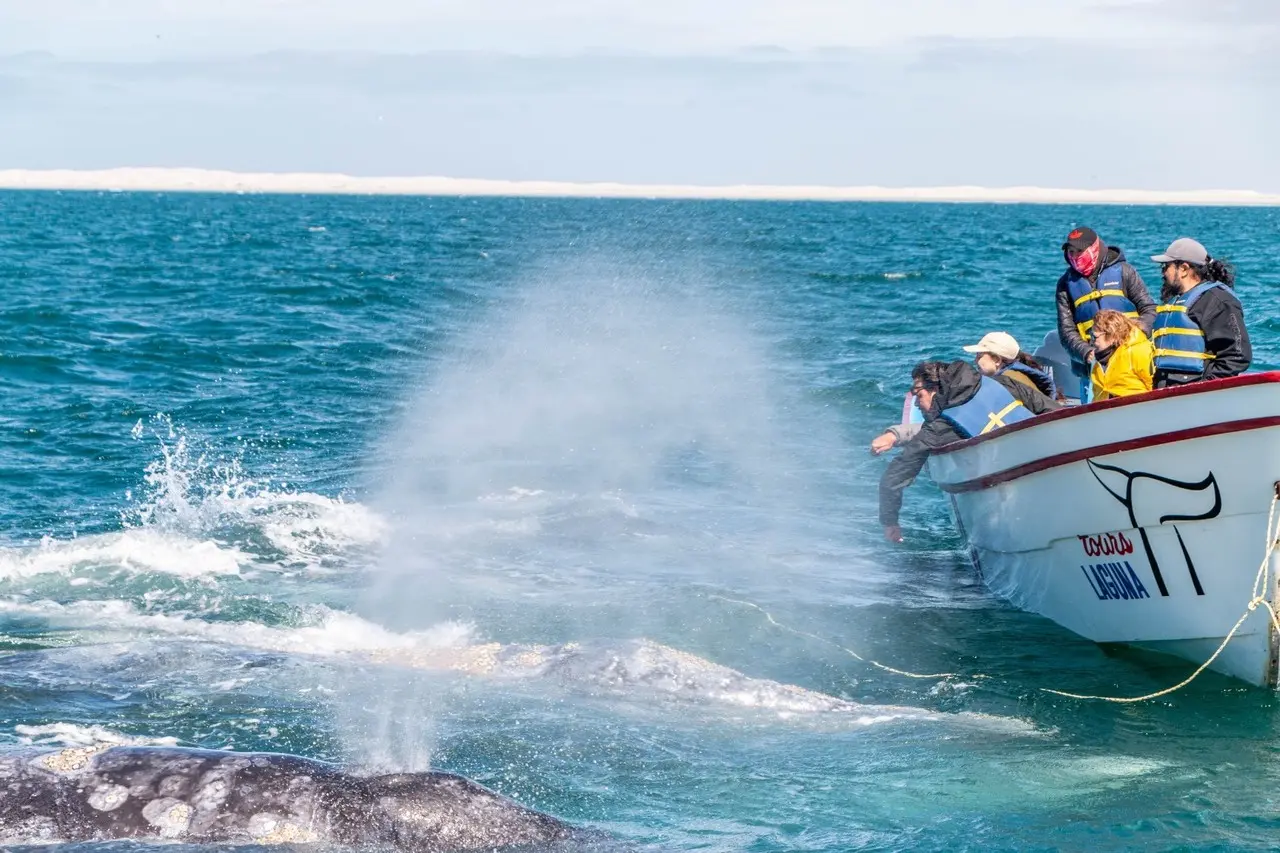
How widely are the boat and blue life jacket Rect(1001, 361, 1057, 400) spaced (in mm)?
1707

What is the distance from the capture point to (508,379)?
94.9 ft

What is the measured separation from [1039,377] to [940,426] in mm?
1602

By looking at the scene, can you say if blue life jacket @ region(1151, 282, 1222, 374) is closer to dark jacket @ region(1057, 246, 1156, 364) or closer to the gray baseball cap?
the gray baseball cap

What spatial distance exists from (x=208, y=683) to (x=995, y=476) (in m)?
7.13

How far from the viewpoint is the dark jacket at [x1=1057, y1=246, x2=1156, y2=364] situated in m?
13.3

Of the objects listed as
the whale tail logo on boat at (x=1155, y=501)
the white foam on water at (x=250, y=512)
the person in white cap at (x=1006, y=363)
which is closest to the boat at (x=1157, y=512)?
the whale tail logo on boat at (x=1155, y=501)

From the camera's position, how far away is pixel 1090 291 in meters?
13.5

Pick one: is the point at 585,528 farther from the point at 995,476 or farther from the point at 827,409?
the point at 827,409

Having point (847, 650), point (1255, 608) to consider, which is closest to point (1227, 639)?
point (1255, 608)

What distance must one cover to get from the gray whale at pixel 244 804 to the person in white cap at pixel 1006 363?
7.10 metres

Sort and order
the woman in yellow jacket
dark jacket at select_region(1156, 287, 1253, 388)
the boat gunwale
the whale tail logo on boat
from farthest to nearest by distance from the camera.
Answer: the woman in yellow jacket, dark jacket at select_region(1156, 287, 1253, 388), the whale tail logo on boat, the boat gunwale

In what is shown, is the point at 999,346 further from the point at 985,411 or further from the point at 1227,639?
the point at 1227,639

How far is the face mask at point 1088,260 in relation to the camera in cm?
1331

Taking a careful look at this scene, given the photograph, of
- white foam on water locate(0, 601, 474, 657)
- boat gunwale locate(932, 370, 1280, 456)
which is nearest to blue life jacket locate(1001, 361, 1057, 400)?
boat gunwale locate(932, 370, 1280, 456)
